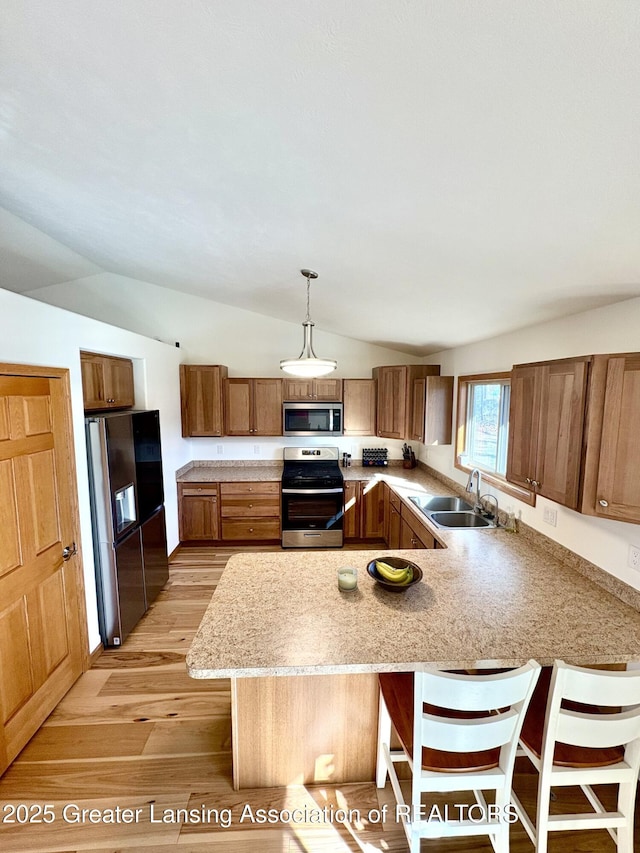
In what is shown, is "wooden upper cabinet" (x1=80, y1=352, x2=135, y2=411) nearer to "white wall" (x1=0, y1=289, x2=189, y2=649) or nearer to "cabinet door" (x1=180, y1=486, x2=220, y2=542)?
"white wall" (x1=0, y1=289, x2=189, y2=649)

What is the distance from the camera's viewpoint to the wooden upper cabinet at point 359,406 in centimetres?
463

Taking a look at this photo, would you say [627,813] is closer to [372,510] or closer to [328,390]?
[372,510]

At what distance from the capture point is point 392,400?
4.39 metres

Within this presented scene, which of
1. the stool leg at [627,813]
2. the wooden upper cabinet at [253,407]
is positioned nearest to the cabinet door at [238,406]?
the wooden upper cabinet at [253,407]

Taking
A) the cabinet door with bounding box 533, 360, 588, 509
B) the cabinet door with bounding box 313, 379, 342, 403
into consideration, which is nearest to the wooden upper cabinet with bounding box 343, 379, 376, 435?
the cabinet door with bounding box 313, 379, 342, 403

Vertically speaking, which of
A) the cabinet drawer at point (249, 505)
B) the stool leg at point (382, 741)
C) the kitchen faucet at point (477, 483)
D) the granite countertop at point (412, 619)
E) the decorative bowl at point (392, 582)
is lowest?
the stool leg at point (382, 741)

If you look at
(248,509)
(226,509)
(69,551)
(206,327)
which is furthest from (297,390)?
(69,551)

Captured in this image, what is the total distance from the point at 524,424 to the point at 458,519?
1396mm

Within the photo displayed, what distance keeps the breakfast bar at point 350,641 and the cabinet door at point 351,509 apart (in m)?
2.23

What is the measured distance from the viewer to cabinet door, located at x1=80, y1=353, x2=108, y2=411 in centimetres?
266

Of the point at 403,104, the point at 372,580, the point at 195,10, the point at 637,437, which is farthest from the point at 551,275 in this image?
the point at 372,580

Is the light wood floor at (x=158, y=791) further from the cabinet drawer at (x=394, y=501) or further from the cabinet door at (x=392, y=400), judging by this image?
the cabinet door at (x=392, y=400)

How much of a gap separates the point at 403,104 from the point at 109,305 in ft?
15.0

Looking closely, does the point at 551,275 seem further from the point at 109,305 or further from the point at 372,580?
the point at 109,305
